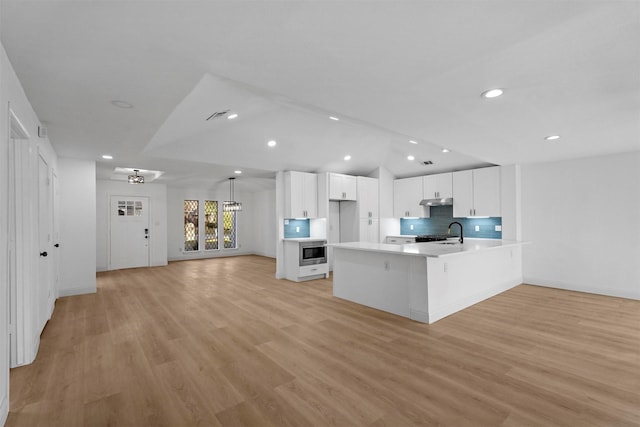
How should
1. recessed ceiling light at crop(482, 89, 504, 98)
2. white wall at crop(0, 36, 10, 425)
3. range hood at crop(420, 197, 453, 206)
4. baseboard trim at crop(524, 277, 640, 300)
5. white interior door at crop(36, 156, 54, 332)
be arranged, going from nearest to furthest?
white wall at crop(0, 36, 10, 425) < recessed ceiling light at crop(482, 89, 504, 98) < white interior door at crop(36, 156, 54, 332) < baseboard trim at crop(524, 277, 640, 300) < range hood at crop(420, 197, 453, 206)

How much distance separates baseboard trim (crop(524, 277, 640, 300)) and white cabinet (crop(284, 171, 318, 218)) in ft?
15.3

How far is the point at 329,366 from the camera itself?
9.05 ft

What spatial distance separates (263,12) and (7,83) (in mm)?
1924

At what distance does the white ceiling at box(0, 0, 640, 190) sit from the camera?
1709mm

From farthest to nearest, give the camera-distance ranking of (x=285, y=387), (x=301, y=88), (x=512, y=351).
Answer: (x=512, y=351) → (x=301, y=88) → (x=285, y=387)

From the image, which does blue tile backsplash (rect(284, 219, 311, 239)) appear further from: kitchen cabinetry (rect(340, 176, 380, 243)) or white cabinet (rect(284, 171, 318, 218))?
kitchen cabinetry (rect(340, 176, 380, 243))

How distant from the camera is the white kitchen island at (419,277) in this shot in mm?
3922

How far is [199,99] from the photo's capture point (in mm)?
3355

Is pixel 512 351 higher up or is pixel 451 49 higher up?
pixel 451 49

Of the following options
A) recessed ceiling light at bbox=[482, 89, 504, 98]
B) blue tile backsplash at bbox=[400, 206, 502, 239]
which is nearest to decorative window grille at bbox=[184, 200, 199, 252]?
blue tile backsplash at bbox=[400, 206, 502, 239]

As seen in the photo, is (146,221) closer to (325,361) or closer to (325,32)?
(325,361)

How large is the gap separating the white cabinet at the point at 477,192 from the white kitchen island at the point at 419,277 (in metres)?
1.22

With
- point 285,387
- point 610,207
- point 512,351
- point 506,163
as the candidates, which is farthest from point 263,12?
point 610,207

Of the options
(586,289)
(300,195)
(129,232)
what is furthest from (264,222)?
(586,289)
